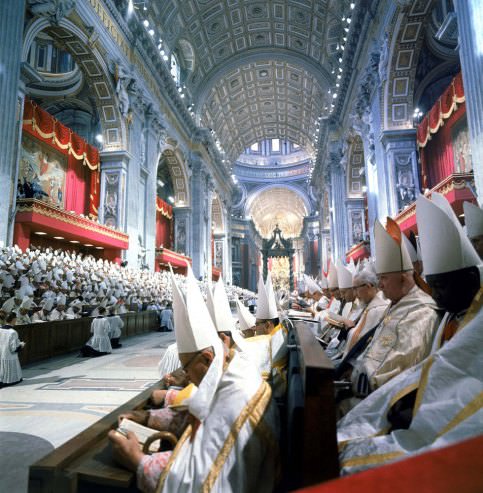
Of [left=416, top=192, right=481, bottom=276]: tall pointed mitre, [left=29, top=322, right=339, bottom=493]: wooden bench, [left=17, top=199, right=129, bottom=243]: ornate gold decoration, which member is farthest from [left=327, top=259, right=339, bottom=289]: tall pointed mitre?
[left=17, top=199, right=129, bottom=243]: ornate gold decoration

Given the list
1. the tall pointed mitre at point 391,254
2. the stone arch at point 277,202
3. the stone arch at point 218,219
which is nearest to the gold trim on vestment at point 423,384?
Answer: the tall pointed mitre at point 391,254

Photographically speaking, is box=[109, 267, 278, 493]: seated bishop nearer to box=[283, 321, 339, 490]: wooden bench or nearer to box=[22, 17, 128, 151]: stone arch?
box=[283, 321, 339, 490]: wooden bench

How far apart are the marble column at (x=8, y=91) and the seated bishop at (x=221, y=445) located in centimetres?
682

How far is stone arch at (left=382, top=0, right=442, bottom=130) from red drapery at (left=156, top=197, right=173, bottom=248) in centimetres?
1230

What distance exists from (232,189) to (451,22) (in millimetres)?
26909

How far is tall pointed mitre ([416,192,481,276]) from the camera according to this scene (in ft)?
4.60

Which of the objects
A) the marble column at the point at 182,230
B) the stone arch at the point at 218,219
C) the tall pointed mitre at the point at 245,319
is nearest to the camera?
the tall pointed mitre at the point at 245,319

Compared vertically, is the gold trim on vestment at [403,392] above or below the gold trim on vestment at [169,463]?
above

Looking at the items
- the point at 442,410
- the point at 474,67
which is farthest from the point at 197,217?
the point at 442,410

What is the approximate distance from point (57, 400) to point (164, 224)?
17251 millimetres

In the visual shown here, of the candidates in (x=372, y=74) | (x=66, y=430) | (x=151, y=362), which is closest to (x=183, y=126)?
(x=372, y=74)

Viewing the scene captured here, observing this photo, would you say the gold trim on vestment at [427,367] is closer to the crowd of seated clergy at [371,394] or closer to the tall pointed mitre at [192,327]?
the crowd of seated clergy at [371,394]

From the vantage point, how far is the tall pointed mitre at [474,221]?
2266mm

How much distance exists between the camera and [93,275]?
295 inches
